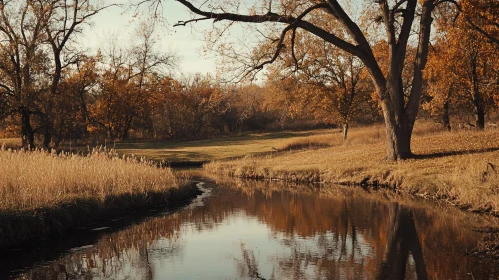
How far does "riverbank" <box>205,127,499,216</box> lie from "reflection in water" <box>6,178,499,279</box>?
1356 mm

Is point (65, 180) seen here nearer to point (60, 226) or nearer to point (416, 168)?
point (60, 226)

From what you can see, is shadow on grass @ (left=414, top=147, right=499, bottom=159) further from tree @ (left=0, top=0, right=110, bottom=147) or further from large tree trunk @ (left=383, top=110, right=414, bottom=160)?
tree @ (left=0, top=0, right=110, bottom=147)

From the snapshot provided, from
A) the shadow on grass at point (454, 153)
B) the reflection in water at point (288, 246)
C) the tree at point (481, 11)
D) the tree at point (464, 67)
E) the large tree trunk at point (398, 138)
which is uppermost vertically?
the tree at point (481, 11)

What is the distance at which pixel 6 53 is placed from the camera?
35.1 meters

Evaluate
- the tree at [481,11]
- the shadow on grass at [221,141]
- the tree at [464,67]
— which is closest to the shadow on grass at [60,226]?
the tree at [481,11]

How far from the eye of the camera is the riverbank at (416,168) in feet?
50.6

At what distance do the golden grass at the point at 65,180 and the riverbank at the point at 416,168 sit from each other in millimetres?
8263

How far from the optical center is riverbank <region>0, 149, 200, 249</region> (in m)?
11.6

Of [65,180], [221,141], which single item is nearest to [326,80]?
[221,141]

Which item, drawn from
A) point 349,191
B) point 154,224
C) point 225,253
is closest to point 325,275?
point 225,253

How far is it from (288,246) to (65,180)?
22.6 feet

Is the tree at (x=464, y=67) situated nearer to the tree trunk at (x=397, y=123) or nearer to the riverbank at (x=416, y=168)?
the riverbank at (x=416, y=168)

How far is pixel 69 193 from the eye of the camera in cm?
1406

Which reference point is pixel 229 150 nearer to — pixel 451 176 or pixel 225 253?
pixel 451 176
